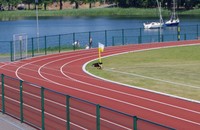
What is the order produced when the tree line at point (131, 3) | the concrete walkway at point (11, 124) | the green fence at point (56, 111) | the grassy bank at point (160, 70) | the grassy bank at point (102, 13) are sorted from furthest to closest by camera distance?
the tree line at point (131, 3) → the grassy bank at point (102, 13) → the grassy bank at point (160, 70) → the concrete walkway at point (11, 124) → the green fence at point (56, 111)

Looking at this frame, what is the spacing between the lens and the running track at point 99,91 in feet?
73.6

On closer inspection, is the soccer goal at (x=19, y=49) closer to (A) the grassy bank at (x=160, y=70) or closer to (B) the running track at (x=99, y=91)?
(B) the running track at (x=99, y=91)

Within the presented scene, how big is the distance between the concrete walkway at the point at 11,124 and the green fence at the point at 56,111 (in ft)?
0.69

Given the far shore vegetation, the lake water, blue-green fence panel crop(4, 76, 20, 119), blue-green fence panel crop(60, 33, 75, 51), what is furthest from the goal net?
the far shore vegetation

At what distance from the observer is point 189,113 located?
22.8 m

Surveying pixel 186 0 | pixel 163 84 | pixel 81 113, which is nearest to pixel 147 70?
pixel 163 84

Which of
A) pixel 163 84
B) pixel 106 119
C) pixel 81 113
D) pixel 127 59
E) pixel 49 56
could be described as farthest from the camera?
pixel 49 56

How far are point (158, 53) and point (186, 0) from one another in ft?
386

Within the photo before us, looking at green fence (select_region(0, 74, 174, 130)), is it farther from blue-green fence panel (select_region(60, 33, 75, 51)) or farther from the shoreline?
the shoreline

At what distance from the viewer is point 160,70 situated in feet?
122

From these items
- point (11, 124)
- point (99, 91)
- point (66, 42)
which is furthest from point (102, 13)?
point (11, 124)

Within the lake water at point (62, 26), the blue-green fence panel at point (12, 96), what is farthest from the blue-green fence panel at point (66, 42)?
the blue-green fence panel at point (12, 96)

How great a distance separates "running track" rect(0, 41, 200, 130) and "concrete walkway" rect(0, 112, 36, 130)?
443cm

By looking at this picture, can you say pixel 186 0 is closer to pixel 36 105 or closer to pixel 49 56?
pixel 49 56
